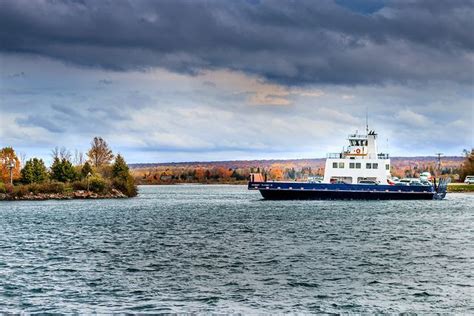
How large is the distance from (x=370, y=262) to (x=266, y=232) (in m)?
18.7

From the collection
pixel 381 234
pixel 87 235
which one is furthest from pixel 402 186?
pixel 87 235

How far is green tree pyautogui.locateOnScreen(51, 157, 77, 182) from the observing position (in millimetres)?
128500

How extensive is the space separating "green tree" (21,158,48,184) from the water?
58307 mm

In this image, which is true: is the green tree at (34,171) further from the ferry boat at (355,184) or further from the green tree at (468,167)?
the green tree at (468,167)

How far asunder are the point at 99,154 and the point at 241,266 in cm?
12533

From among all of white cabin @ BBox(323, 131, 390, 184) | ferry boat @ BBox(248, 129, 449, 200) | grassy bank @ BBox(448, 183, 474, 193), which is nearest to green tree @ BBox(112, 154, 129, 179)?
ferry boat @ BBox(248, 129, 449, 200)

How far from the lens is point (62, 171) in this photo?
129 meters

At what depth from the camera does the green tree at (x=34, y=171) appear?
123438 millimetres

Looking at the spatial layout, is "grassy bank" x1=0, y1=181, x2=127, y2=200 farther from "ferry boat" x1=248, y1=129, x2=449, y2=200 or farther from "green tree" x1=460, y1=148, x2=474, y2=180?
"green tree" x1=460, y1=148, x2=474, y2=180

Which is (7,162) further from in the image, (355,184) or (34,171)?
(355,184)

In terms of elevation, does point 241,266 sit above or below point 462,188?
below

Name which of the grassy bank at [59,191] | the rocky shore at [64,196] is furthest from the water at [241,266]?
the grassy bank at [59,191]

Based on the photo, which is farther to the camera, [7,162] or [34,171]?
[7,162]

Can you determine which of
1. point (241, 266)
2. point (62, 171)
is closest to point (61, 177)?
point (62, 171)
